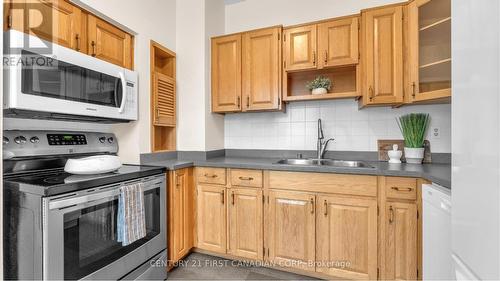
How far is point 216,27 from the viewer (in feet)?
8.59

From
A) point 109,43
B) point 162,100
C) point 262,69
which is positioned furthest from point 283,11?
point 109,43

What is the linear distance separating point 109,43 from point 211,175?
1.34m

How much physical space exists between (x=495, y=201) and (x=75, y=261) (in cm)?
174

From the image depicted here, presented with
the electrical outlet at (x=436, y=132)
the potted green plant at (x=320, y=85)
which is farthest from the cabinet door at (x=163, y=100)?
the electrical outlet at (x=436, y=132)

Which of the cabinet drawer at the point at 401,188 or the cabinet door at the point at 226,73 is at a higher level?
the cabinet door at the point at 226,73

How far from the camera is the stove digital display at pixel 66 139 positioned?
1.52 meters

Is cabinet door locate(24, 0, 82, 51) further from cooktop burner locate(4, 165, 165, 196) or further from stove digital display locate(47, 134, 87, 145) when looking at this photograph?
cooktop burner locate(4, 165, 165, 196)

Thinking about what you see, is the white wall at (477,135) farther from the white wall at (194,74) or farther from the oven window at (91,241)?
the white wall at (194,74)

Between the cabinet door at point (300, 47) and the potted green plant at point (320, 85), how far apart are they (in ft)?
0.52

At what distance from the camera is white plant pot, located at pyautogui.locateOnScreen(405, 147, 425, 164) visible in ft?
6.44

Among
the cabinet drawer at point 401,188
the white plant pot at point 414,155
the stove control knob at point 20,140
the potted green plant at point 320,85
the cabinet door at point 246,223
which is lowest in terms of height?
the cabinet door at point 246,223

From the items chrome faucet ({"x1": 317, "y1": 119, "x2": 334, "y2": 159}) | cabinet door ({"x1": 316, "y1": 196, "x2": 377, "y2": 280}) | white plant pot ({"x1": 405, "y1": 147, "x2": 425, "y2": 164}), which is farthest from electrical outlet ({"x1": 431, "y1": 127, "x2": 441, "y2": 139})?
cabinet door ({"x1": 316, "y1": 196, "x2": 377, "y2": 280})

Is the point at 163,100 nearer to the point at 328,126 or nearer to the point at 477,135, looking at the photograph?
the point at 328,126

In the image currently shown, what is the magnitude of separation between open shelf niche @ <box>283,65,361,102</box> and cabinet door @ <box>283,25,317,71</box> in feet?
0.42
